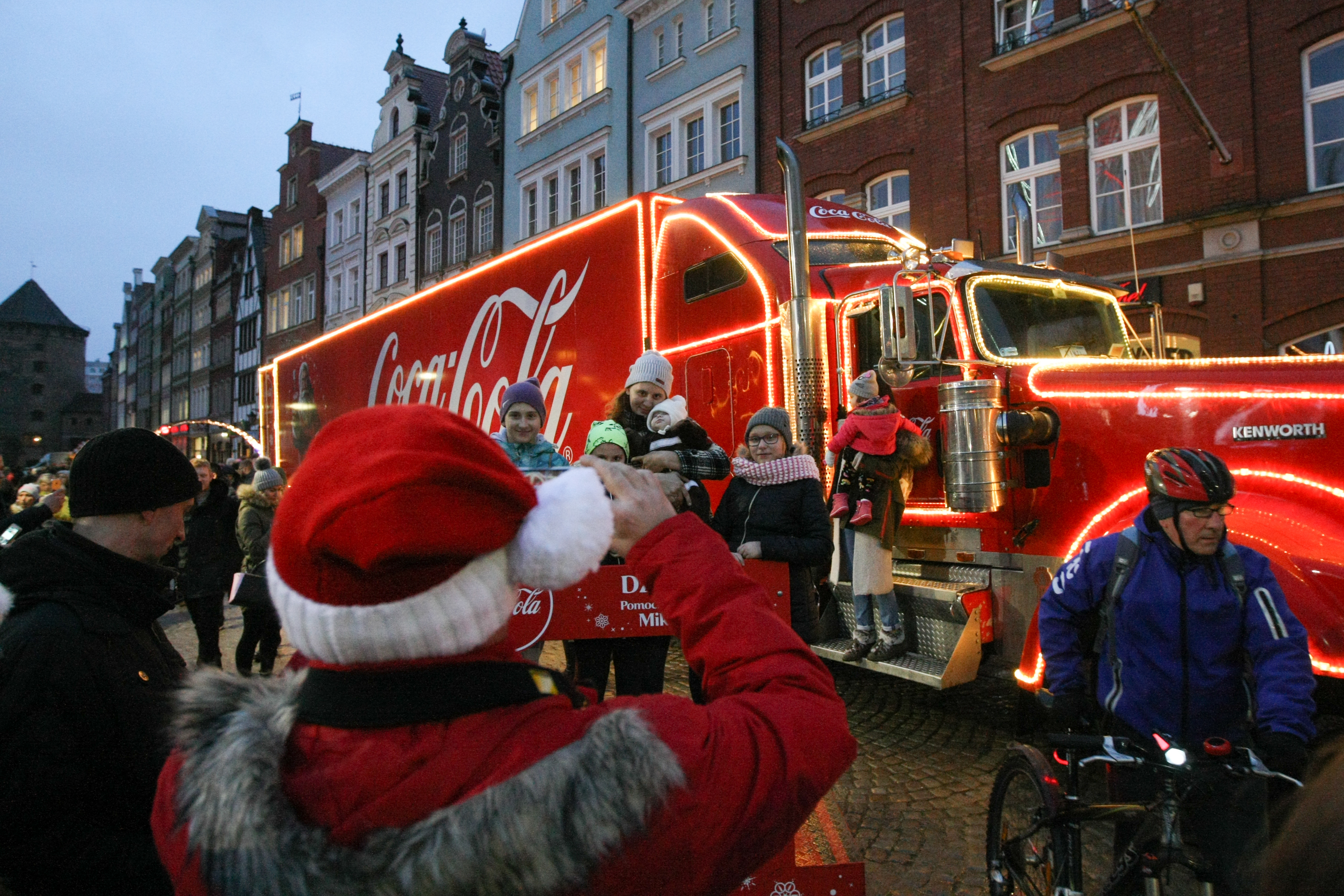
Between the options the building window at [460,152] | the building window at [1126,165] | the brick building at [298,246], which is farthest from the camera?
the brick building at [298,246]

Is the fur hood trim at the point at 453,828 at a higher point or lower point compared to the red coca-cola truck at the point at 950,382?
lower

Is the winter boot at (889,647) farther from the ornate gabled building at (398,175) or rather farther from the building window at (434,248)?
the ornate gabled building at (398,175)

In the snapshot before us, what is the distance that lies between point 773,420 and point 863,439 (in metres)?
0.82

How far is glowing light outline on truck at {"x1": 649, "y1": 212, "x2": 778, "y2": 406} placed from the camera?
589 centimetres

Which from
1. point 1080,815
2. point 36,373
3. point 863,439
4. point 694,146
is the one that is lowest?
point 1080,815

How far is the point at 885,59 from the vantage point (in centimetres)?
1512

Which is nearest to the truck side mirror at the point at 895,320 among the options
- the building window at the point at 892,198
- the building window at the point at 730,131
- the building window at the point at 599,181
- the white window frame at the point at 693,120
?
the building window at the point at 892,198

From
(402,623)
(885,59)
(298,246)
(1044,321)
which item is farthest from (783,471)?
(298,246)

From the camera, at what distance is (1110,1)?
39.5ft

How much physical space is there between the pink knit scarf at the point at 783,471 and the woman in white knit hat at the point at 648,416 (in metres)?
0.15

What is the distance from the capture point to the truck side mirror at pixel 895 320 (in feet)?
15.6

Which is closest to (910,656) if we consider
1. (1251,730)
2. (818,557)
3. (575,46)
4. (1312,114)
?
(818,557)

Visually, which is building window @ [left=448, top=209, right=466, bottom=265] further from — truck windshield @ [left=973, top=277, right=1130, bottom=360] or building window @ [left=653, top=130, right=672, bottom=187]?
truck windshield @ [left=973, top=277, right=1130, bottom=360]

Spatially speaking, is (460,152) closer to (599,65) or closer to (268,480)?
(599,65)
